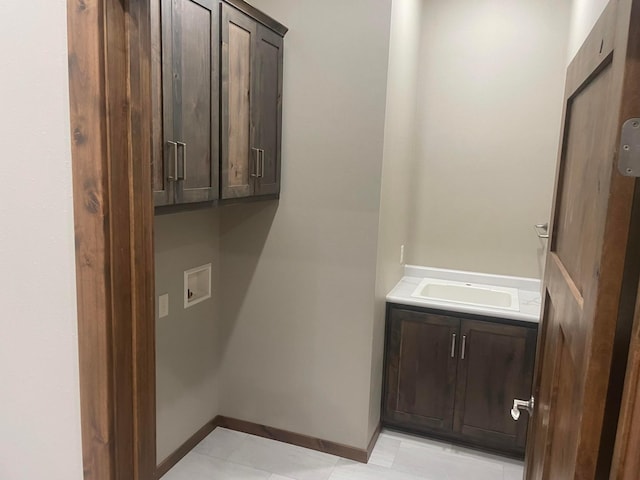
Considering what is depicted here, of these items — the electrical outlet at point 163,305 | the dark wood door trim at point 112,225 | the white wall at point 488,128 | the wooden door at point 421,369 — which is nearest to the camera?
the dark wood door trim at point 112,225

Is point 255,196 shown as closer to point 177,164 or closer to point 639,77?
point 177,164

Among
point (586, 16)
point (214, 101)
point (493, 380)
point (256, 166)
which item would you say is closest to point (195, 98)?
point (214, 101)

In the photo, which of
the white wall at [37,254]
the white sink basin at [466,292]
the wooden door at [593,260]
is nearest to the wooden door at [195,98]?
the white wall at [37,254]

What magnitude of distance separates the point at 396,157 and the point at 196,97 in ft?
4.30

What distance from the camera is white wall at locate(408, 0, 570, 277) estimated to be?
10.2ft

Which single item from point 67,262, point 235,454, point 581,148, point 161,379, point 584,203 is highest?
point 581,148

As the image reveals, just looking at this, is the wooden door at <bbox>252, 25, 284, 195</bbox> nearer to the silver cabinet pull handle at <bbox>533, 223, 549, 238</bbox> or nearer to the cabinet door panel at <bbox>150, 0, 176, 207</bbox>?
the cabinet door panel at <bbox>150, 0, 176, 207</bbox>

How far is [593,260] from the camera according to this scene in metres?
Result: 0.79

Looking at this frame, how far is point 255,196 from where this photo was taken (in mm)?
2539

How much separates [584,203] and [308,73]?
1.94m

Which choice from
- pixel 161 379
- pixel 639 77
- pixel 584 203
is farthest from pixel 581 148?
pixel 161 379

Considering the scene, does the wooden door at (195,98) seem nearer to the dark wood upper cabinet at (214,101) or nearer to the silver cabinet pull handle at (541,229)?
the dark wood upper cabinet at (214,101)

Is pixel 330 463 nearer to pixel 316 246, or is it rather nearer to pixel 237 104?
pixel 316 246

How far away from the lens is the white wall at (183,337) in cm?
249
